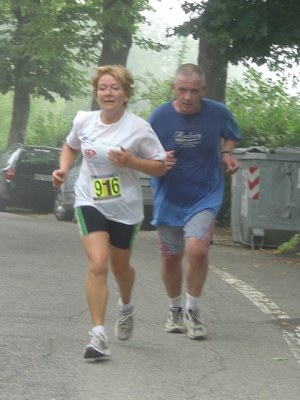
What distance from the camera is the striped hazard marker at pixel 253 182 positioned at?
13305 mm

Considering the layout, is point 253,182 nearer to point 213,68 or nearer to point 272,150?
point 272,150

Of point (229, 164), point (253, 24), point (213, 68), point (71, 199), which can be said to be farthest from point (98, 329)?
point (71, 199)

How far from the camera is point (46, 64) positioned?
2997 cm

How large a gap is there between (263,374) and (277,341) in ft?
3.67

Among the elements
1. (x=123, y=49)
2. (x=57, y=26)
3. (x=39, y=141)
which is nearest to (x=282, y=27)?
(x=123, y=49)

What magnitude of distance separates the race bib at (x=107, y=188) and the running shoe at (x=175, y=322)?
4.56 ft

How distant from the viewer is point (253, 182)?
13.3 metres

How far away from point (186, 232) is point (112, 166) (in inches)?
39.1

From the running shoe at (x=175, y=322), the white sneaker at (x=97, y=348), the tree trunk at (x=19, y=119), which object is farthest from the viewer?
the tree trunk at (x=19, y=119)

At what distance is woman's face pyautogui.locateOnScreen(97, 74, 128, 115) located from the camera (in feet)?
19.6

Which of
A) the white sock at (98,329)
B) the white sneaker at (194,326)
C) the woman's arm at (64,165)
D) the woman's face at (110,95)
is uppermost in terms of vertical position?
the woman's face at (110,95)

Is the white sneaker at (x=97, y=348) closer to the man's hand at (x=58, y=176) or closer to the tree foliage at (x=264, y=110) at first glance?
the man's hand at (x=58, y=176)

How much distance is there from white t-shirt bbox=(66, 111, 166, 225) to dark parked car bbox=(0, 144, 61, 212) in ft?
50.7

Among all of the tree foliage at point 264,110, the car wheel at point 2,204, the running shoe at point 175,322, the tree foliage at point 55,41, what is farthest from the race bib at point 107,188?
the tree foliage at point 55,41
